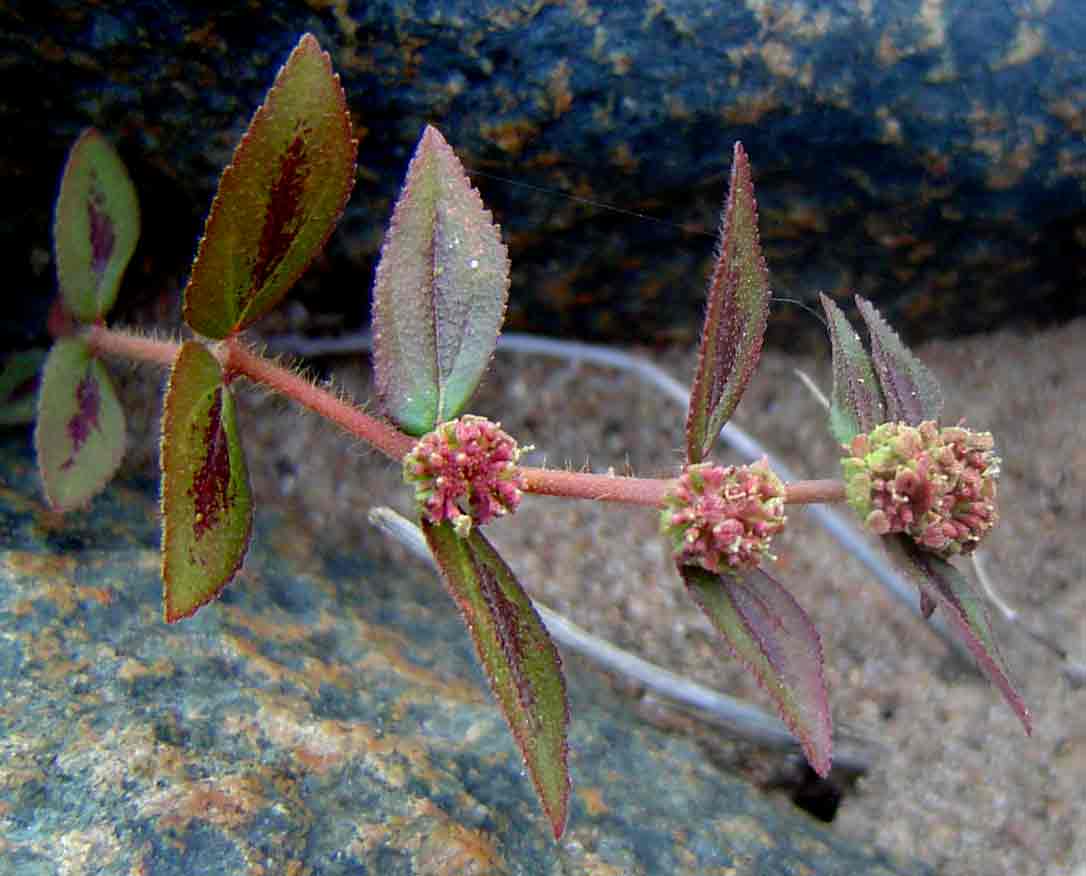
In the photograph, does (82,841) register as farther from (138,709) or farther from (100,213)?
(100,213)

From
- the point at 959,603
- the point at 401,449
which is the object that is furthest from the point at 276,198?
the point at 959,603

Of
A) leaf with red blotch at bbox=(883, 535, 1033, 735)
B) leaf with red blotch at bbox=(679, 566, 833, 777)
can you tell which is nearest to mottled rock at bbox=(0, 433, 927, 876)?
leaf with red blotch at bbox=(679, 566, 833, 777)

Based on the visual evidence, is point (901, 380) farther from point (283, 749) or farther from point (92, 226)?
point (92, 226)

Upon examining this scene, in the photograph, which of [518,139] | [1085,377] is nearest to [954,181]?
[1085,377]

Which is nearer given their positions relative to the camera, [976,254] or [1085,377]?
[976,254]

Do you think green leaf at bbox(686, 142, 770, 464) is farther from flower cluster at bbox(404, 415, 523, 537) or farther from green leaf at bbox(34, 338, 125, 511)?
green leaf at bbox(34, 338, 125, 511)

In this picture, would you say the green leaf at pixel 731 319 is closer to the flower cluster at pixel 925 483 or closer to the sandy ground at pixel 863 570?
the flower cluster at pixel 925 483
